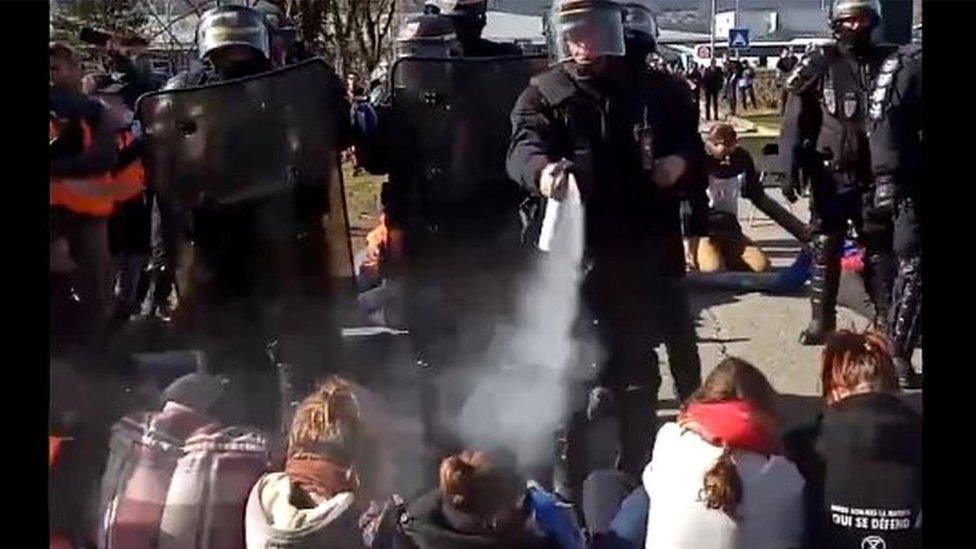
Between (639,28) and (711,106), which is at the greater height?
(639,28)

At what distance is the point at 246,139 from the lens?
306 cm

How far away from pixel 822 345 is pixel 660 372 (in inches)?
12.7

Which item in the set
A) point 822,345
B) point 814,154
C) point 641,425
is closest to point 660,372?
point 641,425

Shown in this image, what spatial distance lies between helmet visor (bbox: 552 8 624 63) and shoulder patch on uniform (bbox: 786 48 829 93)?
0.34 meters

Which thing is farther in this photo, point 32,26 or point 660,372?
point 660,372

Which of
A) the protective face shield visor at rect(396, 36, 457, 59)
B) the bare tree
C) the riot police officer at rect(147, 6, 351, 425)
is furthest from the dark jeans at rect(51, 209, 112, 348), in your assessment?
the protective face shield visor at rect(396, 36, 457, 59)

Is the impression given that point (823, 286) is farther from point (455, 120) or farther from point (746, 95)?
point (455, 120)

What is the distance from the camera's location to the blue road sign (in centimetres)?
308

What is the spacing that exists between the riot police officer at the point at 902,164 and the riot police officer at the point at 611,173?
0.37 m

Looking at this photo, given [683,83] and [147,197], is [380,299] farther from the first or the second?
[683,83]

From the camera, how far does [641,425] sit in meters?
3.15

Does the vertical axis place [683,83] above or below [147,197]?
above

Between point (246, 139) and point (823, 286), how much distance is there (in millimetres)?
1167

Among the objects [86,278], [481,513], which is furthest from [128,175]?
[481,513]
